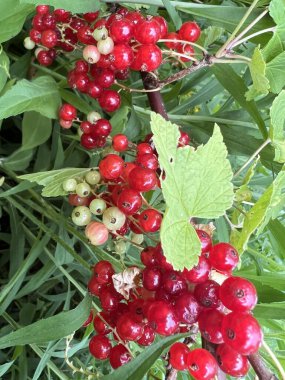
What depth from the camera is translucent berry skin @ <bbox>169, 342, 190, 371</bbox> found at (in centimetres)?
38

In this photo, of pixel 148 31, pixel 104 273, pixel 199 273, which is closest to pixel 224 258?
pixel 199 273

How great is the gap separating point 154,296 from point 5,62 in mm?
350

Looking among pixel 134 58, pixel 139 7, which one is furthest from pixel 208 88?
pixel 134 58

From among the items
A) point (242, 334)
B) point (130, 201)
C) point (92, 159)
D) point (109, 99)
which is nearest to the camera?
point (242, 334)

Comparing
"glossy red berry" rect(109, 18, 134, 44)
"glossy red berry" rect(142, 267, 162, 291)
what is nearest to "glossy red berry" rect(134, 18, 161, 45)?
"glossy red berry" rect(109, 18, 134, 44)

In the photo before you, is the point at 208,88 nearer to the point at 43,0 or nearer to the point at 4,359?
the point at 43,0

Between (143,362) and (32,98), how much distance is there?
12.7 inches

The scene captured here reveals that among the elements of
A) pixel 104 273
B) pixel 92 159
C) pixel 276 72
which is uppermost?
pixel 276 72

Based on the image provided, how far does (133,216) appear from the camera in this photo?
483 millimetres

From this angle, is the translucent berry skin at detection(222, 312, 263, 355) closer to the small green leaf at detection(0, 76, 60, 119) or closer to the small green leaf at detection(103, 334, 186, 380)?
the small green leaf at detection(103, 334, 186, 380)

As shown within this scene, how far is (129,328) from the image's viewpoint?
1.38ft

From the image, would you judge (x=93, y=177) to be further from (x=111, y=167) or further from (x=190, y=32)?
(x=190, y=32)

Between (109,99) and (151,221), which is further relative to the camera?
(109,99)

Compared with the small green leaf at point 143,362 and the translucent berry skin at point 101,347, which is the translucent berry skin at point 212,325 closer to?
the small green leaf at point 143,362
